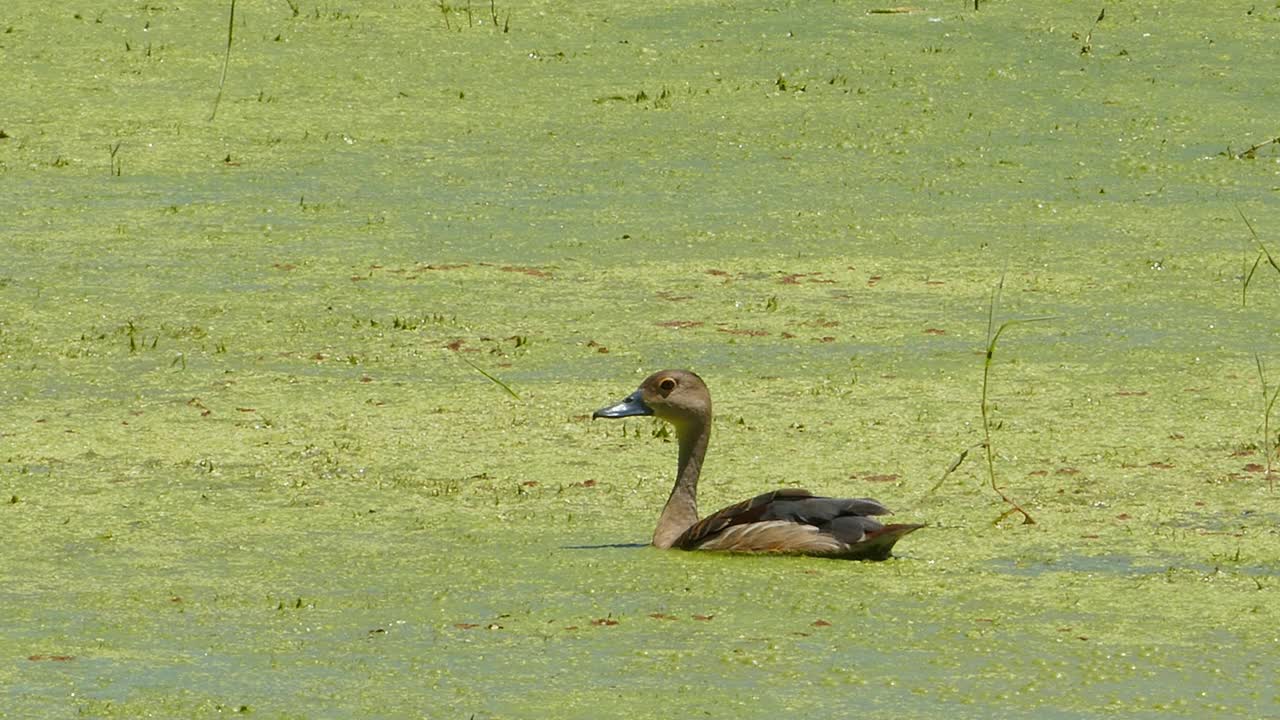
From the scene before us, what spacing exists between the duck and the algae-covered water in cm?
8

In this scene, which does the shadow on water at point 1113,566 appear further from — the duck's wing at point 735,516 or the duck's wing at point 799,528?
the duck's wing at point 735,516

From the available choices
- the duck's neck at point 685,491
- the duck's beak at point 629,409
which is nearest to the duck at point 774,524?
the duck's neck at point 685,491

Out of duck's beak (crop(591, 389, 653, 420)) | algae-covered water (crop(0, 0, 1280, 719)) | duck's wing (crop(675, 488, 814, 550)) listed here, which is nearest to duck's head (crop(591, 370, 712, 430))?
duck's beak (crop(591, 389, 653, 420))

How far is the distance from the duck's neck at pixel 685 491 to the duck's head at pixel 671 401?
23 millimetres

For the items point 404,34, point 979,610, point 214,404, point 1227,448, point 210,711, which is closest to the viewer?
point 210,711

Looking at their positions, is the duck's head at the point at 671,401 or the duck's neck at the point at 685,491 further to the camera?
the duck's head at the point at 671,401

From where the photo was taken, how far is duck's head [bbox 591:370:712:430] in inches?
227

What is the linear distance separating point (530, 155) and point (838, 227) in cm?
127

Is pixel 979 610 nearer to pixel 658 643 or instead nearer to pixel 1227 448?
pixel 658 643

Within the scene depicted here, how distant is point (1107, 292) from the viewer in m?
7.57

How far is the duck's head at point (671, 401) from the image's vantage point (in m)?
5.77

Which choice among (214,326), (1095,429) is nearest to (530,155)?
(214,326)

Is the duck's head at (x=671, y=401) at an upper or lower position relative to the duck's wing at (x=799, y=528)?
upper

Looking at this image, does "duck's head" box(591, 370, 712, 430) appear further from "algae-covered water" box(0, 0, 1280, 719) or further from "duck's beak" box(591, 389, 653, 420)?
"algae-covered water" box(0, 0, 1280, 719)
